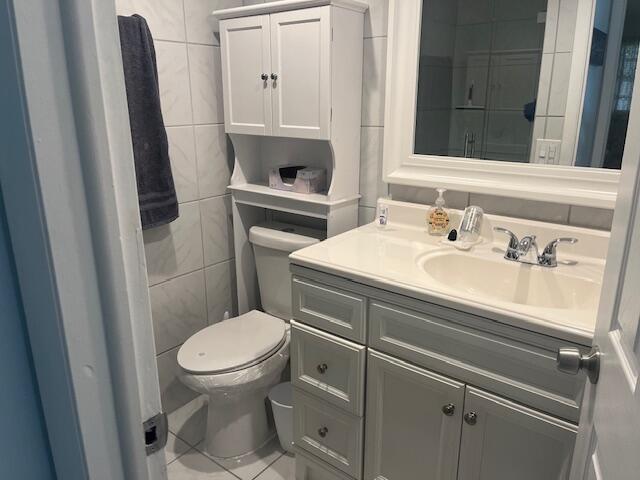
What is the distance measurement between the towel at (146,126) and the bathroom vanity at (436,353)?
2.25 feet

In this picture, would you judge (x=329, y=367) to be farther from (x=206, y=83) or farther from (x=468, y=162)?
(x=206, y=83)

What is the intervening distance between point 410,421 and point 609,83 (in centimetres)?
106

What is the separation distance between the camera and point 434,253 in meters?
1.55

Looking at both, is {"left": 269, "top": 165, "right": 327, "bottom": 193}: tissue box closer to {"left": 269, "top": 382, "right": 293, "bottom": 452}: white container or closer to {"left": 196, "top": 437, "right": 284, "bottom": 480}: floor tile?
{"left": 269, "top": 382, "right": 293, "bottom": 452}: white container

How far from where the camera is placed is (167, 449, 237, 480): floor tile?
1848mm

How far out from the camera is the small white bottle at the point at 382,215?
5.85 feet

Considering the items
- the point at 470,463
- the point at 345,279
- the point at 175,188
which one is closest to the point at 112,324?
the point at 345,279

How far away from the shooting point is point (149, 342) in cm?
59

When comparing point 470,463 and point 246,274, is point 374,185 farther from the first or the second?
point 470,463

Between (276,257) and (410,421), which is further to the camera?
(276,257)

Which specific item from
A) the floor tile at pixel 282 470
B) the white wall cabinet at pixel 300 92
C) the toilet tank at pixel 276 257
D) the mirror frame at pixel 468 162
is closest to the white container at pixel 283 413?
the floor tile at pixel 282 470

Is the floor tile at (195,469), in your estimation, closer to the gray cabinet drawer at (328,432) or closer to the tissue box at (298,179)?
the gray cabinet drawer at (328,432)

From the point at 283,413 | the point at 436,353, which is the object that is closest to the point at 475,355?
the point at 436,353

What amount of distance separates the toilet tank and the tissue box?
18 centimetres
